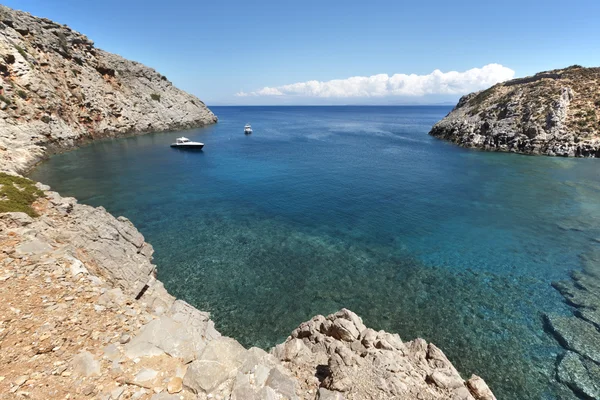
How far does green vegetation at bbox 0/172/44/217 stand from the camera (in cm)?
1678

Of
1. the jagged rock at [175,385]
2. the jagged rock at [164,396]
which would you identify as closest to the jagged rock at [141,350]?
the jagged rock at [175,385]

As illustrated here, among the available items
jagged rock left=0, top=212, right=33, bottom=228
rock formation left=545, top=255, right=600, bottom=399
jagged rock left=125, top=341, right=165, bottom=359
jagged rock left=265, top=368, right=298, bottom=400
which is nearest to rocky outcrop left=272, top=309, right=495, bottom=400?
jagged rock left=265, top=368, right=298, bottom=400

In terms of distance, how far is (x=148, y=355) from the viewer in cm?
885

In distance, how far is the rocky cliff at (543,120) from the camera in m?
66.4

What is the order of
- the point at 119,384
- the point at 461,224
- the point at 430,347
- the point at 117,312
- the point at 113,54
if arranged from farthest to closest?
the point at 113,54 → the point at 461,224 → the point at 430,347 → the point at 117,312 → the point at 119,384

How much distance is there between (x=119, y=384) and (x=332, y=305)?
561 inches

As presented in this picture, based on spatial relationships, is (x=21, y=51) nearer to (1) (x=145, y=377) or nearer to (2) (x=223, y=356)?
(1) (x=145, y=377)

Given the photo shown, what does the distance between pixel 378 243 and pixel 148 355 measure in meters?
22.5

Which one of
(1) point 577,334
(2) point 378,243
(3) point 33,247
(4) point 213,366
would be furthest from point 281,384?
(2) point 378,243

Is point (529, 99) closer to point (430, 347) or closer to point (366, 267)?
point (366, 267)

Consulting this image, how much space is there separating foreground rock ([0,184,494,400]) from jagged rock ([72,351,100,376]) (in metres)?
0.03

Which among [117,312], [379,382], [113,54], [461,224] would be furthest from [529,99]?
[113,54]

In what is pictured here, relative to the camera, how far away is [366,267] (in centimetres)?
2375

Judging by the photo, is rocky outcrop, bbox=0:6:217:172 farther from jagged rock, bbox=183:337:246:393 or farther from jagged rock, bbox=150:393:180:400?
jagged rock, bbox=150:393:180:400
